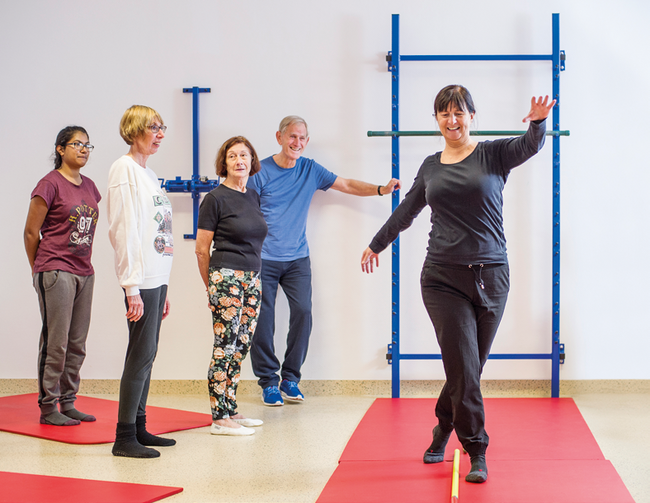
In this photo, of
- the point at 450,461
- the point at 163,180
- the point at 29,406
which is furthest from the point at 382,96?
the point at 29,406

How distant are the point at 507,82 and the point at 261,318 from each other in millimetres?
1984

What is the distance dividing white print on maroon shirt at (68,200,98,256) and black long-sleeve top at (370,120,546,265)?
Answer: 172cm

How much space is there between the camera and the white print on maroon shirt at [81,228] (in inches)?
116

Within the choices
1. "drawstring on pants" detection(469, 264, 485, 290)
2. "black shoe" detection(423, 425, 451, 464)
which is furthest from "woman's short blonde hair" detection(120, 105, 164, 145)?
"black shoe" detection(423, 425, 451, 464)

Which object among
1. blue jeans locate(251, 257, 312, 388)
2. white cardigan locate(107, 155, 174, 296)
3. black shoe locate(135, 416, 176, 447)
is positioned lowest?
black shoe locate(135, 416, 176, 447)

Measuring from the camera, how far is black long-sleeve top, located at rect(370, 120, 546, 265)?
2113 millimetres

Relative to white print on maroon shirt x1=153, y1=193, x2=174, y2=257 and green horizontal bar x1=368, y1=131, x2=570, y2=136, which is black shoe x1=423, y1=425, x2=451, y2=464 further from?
green horizontal bar x1=368, y1=131, x2=570, y2=136

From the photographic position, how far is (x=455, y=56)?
11.7 feet

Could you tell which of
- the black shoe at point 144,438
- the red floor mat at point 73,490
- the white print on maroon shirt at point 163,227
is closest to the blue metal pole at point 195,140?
the white print on maroon shirt at point 163,227

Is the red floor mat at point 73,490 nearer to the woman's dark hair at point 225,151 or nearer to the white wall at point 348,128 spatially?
the woman's dark hair at point 225,151

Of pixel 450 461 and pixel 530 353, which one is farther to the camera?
pixel 530 353

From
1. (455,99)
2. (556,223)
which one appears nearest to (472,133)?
(556,223)

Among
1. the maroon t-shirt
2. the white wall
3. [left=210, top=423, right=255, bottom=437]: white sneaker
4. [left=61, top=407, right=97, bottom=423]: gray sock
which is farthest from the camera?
the white wall

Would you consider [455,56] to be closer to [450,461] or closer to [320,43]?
[320,43]
